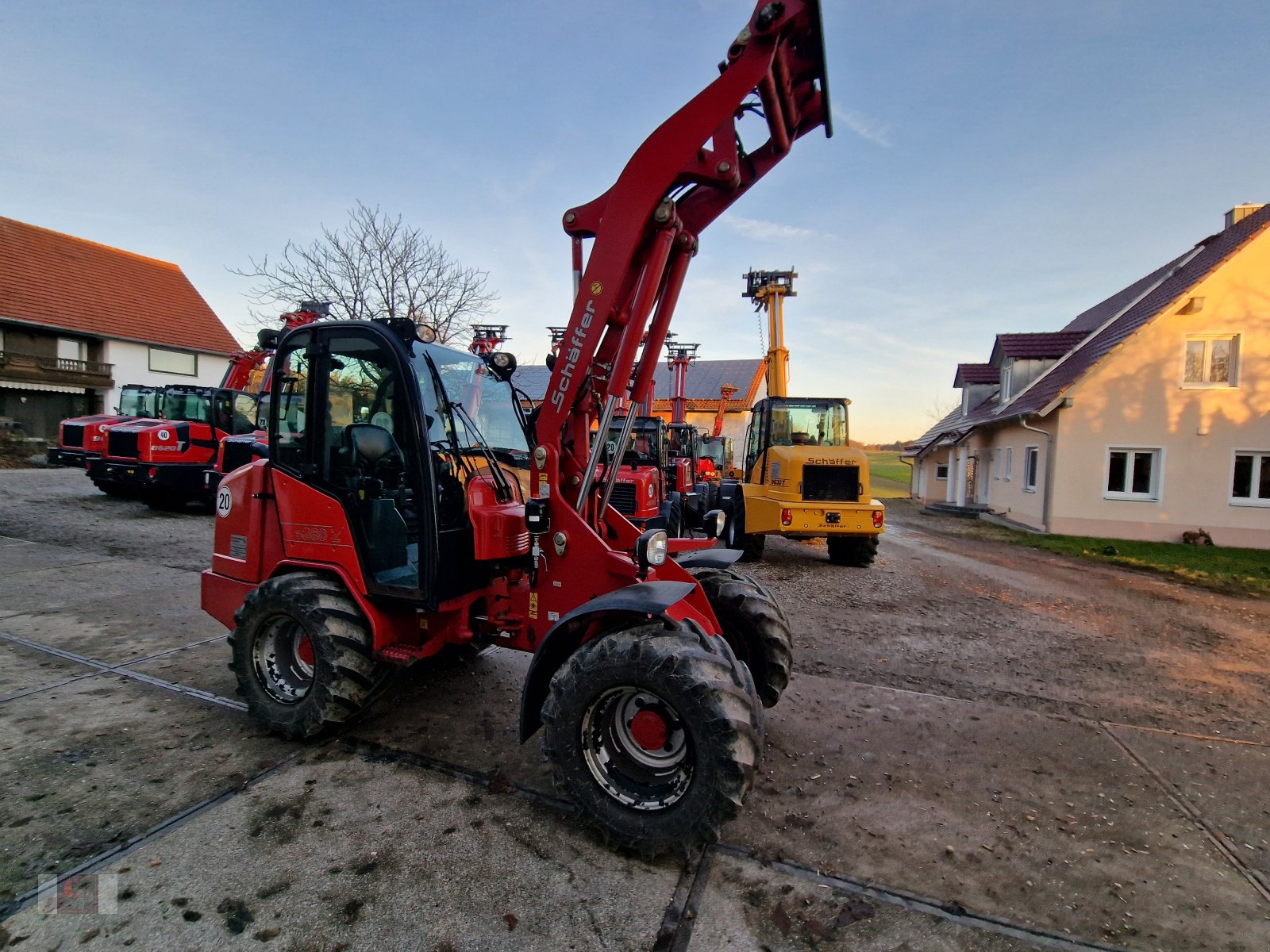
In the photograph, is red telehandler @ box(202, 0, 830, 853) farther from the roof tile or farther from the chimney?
the roof tile

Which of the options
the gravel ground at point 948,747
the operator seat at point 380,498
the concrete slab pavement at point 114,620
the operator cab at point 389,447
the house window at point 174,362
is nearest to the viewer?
the gravel ground at point 948,747

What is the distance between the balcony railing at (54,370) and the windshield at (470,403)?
102ft

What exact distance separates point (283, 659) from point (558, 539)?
1.99m

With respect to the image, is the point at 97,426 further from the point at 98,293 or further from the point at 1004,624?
the point at 98,293

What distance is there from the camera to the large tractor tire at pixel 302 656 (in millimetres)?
3533

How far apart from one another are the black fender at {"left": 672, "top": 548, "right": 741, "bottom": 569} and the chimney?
21.0 m

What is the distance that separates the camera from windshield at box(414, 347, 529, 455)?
3.60 meters

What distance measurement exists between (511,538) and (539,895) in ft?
6.03

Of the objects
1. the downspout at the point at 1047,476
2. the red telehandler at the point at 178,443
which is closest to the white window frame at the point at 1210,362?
the downspout at the point at 1047,476

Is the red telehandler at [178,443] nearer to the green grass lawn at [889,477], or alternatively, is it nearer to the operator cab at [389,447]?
the operator cab at [389,447]

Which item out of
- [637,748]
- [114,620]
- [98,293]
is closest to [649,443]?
[114,620]

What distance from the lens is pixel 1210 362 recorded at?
14.2 m

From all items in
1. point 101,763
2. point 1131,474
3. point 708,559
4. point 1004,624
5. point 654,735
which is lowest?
point 101,763

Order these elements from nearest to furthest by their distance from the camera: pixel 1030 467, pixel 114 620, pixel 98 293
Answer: pixel 114 620 → pixel 1030 467 → pixel 98 293
